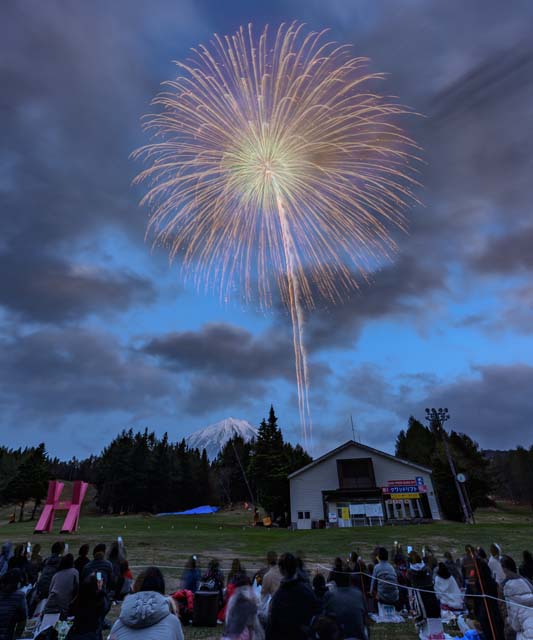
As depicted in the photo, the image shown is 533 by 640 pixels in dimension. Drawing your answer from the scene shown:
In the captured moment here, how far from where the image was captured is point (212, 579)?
38.7 ft

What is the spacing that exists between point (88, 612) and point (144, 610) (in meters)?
2.56

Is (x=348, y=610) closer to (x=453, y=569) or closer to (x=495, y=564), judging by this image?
(x=495, y=564)

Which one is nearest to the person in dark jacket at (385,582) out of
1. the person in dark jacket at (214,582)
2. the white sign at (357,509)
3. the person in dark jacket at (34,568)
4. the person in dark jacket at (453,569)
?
the person in dark jacket at (453,569)

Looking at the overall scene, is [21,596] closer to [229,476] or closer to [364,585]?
[364,585]

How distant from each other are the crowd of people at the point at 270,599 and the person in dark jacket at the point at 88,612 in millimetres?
13

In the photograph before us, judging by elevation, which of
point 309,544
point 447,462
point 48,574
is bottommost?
point 48,574

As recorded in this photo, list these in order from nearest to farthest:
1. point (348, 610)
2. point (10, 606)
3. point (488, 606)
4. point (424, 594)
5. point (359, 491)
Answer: point (348, 610), point (10, 606), point (488, 606), point (424, 594), point (359, 491)

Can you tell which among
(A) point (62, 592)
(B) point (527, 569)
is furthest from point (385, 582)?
(A) point (62, 592)

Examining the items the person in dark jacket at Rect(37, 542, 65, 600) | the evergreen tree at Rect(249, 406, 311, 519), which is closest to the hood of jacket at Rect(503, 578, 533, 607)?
the person in dark jacket at Rect(37, 542, 65, 600)

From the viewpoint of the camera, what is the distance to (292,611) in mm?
5121

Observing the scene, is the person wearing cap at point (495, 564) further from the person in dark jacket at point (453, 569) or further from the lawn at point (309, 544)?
the lawn at point (309, 544)

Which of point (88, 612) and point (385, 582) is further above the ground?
point (385, 582)

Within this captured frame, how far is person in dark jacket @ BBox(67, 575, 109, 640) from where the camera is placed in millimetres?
6090

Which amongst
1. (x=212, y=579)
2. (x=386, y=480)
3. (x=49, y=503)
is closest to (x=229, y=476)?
(x=386, y=480)
